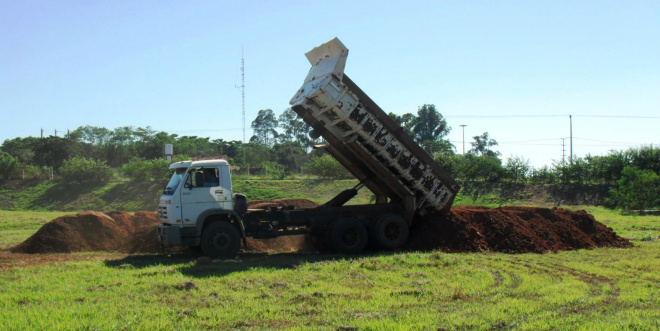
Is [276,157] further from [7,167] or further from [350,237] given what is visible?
[350,237]

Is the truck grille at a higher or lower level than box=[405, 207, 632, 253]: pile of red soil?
higher

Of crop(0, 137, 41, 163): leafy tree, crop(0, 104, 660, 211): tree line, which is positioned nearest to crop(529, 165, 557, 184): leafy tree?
crop(0, 104, 660, 211): tree line

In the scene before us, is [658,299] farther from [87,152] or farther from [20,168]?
[87,152]

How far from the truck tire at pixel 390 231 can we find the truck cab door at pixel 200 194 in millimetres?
4172

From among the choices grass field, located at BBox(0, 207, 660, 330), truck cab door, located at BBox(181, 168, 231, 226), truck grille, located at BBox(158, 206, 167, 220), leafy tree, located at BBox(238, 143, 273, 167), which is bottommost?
grass field, located at BBox(0, 207, 660, 330)

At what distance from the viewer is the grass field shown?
26.0 feet

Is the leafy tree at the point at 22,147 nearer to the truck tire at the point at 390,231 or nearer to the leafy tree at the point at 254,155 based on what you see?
the leafy tree at the point at 254,155

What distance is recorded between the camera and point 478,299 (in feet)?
31.1

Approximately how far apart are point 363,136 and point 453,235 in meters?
3.86

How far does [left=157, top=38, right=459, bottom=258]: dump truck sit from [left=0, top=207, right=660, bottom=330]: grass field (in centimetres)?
86

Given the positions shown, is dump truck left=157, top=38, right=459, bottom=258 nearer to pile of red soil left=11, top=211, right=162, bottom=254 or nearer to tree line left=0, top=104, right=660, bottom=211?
pile of red soil left=11, top=211, right=162, bottom=254

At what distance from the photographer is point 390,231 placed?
53.6 feet

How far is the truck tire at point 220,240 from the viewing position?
47.6 ft

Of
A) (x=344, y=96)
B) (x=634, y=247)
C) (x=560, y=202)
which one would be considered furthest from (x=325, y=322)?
(x=560, y=202)
